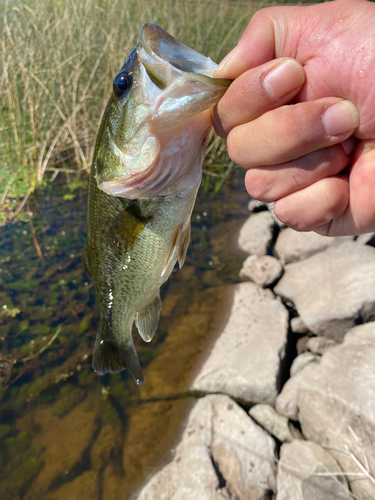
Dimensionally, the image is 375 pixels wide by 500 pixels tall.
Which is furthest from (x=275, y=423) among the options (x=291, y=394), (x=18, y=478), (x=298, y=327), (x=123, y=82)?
(x=123, y=82)

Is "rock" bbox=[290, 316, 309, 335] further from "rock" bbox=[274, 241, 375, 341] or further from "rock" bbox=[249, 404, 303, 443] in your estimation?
"rock" bbox=[249, 404, 303, 443]

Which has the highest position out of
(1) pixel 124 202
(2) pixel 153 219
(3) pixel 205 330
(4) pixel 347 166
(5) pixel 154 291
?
(1) pixel 124 202

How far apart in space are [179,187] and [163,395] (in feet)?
8.43

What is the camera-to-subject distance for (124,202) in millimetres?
1484

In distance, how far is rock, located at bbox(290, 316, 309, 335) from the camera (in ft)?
12.4

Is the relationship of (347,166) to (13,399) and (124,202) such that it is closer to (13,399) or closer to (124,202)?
(124,202)

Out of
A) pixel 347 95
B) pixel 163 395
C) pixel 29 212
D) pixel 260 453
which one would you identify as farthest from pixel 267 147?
pixel 29 212

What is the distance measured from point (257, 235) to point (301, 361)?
7.57 ft

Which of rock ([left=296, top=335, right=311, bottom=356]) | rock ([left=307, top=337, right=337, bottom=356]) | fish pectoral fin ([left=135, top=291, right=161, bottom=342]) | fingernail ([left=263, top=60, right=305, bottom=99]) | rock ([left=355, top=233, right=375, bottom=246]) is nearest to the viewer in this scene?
fingernail ([left=263, top=60, right=305, bottom=99])

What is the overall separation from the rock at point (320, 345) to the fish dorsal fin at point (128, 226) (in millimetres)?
2621

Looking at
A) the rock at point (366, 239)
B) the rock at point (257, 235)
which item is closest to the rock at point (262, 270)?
the rock at point (257, 235)

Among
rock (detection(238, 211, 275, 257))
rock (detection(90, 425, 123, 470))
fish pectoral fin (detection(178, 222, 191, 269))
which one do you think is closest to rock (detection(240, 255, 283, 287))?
rock (detection(238, 211, 275, 257))

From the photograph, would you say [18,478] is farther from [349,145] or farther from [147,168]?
[349,145]

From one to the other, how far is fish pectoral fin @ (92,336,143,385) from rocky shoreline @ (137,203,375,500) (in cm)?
111
